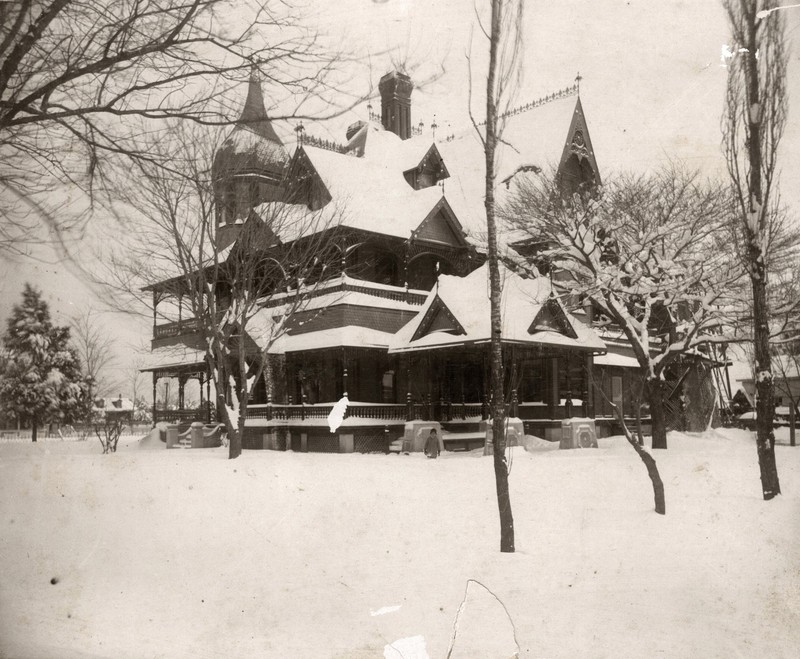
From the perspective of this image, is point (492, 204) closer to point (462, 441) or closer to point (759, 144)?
point (759, 144)

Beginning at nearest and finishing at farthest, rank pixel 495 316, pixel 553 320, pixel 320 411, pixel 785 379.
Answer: pixel 495 316, pixel 785 379, pixel 553 320, pixel 320 411

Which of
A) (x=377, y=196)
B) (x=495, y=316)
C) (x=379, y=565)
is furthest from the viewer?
(x=377, y=196)

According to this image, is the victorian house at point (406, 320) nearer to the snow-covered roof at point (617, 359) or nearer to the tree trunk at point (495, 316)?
the snow-covered roof at point (617, 359)

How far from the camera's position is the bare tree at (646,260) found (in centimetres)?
1303

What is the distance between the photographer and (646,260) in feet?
47.7

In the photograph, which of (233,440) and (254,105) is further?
(233,440)

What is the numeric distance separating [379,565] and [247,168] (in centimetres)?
689

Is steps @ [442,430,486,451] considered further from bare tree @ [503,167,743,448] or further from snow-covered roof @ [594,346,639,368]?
snow-covered roof @ [594,346,639,368]

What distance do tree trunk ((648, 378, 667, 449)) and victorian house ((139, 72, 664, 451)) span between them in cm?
250

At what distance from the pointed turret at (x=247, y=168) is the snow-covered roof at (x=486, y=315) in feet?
15.4

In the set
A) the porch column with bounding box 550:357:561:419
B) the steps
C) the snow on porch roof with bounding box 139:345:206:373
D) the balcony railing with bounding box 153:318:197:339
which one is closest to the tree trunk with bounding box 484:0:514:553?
the steps

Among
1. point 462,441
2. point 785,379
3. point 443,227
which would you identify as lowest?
point 462,441

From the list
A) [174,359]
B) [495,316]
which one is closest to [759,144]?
[495,316]

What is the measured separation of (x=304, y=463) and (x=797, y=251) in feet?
23.3
